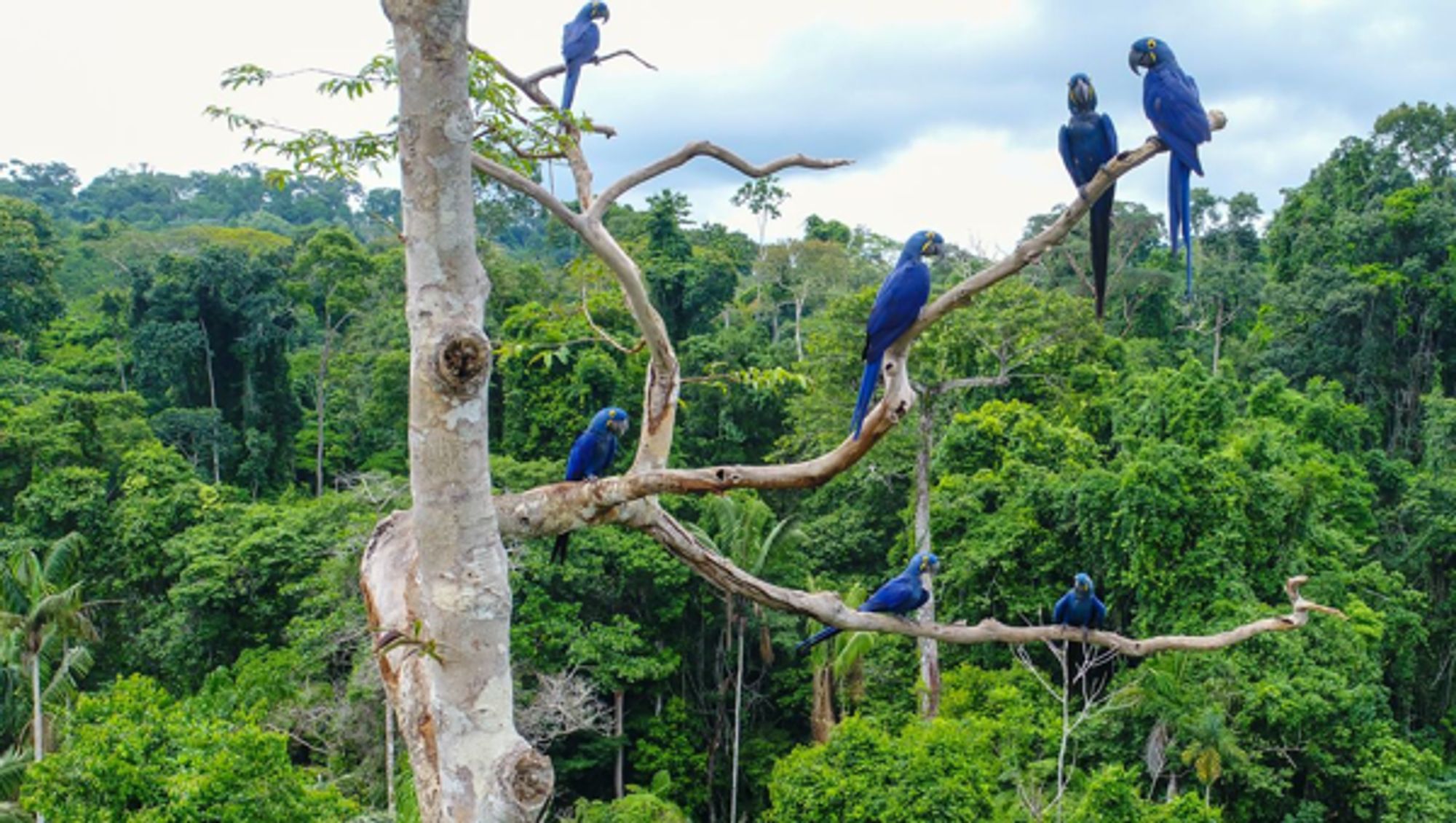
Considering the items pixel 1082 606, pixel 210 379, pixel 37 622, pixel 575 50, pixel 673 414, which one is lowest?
pixel 37 622

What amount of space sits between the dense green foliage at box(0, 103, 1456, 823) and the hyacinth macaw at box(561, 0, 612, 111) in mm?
735

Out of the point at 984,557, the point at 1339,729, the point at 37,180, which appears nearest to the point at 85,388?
the point at 984,557

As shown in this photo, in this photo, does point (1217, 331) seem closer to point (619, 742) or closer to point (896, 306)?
point (619, 742)

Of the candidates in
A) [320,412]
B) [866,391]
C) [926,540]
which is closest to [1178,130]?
[866,391]

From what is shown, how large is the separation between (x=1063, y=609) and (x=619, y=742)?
9.11 metres

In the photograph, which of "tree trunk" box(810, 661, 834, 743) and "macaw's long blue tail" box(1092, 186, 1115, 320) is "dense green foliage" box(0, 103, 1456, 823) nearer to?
"tree trunk" box(810, 661, 834, 743)

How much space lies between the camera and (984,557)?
1399cm

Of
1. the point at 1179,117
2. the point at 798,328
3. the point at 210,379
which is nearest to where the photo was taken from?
the point at 1179,117

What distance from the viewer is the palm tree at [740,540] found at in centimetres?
1434

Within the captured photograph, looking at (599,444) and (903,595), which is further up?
(599,444)

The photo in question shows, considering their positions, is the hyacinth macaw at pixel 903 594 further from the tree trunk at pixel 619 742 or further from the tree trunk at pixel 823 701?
the tree trunk at pixel 619 742

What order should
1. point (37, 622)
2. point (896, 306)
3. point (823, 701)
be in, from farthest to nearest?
1. point (823, 701)
2. point (37, 622)
3. point (896, 306)

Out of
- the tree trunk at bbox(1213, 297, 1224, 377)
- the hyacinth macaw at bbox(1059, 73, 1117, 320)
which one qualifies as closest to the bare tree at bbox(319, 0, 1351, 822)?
the hyacinth macaw at bbox(1059, 73, 1117, 320)

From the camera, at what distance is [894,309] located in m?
3.63
